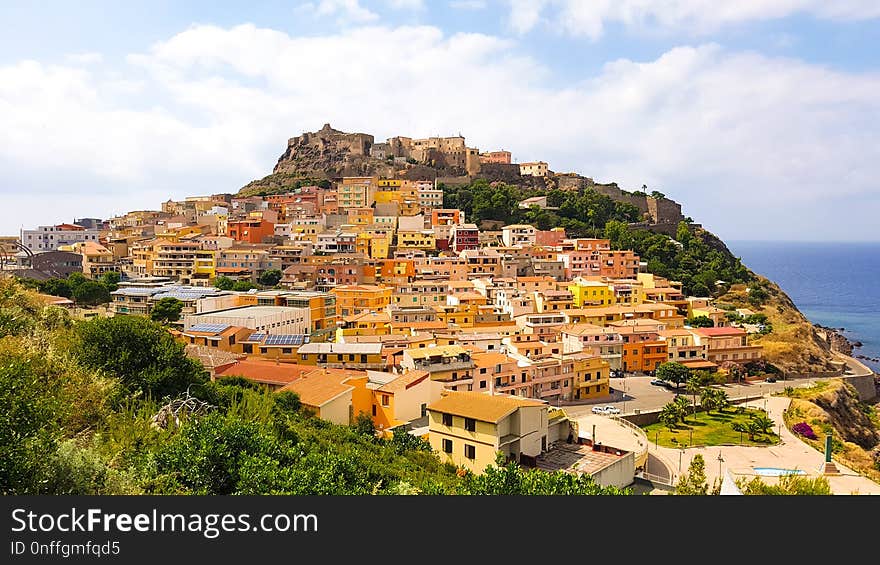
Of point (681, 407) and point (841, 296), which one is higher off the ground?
point (681, 407)

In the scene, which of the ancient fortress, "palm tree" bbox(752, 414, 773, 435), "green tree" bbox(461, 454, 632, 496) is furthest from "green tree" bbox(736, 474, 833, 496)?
the ancient fortress

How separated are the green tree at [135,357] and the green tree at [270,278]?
83.0 feet

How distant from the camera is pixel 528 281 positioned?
39.3 meters

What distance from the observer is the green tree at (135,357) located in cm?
1421

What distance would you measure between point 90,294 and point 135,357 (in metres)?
22.8

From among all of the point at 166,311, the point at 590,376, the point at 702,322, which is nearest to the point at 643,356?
the point at 590,376

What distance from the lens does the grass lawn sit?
22.4 m

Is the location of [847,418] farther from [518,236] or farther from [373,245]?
[373,245]

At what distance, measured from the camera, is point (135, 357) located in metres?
14.8

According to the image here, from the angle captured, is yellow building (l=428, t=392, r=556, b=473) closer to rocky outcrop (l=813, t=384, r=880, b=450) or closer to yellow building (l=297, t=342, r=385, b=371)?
yellow building (l=297, t=342, r=385, b=371)

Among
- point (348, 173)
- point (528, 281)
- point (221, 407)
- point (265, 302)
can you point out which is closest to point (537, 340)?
Result: point (528, 281)

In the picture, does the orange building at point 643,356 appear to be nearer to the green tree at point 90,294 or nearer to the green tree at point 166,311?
the green tree at point 166,311

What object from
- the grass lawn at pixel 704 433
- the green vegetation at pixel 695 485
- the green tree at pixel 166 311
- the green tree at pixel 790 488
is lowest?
the grass lawn at pixel 704 433

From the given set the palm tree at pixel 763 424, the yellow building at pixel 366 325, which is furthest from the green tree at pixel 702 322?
the yellow building at pixel 366 325
